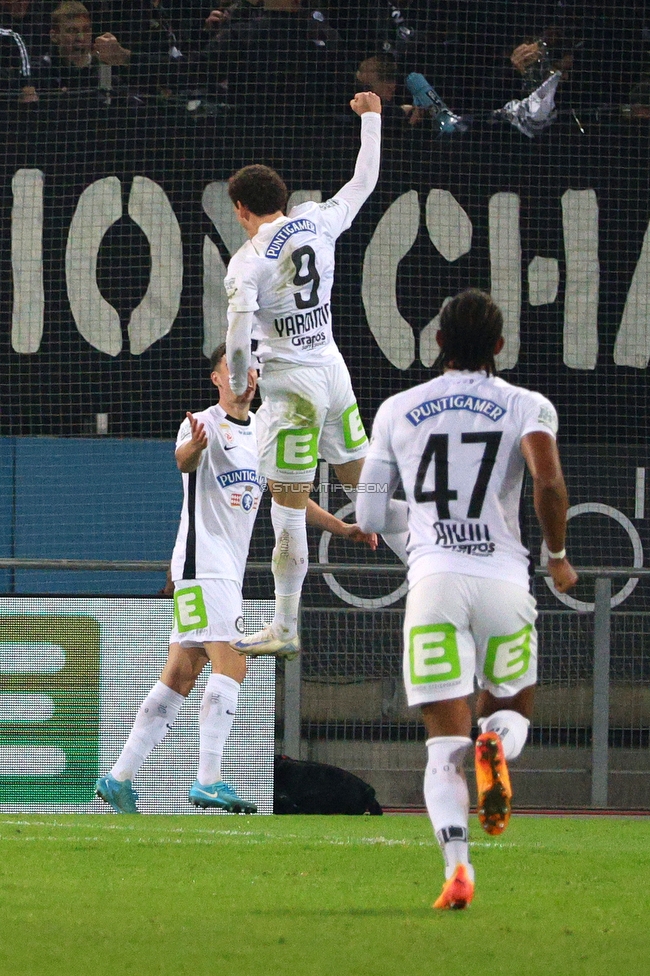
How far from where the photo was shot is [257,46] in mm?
12359

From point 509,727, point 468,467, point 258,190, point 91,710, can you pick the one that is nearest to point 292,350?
point 258,190

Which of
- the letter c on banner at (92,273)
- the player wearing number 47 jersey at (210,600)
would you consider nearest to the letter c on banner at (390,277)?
the letter c on banner at (92,273)

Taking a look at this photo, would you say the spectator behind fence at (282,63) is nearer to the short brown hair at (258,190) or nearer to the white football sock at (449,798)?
the short brown hair at (258,190)

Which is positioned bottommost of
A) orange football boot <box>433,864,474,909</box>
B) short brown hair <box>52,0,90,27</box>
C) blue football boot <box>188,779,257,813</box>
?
blue football boot <box>188,779,257,813</box>

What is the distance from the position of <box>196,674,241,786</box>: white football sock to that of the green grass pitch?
0.32m

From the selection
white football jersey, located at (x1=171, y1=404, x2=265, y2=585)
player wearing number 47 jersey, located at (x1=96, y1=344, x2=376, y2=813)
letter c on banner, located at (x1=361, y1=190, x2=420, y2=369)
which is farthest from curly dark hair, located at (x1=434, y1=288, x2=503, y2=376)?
letter c on banner, located at (x1=361, y1=190, x2=420, y2=369)

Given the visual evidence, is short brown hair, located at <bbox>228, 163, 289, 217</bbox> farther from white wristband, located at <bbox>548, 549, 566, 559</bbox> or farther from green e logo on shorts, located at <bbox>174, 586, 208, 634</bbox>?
white wristband, located at <bbox>548, 549, 566, 559</bbox>

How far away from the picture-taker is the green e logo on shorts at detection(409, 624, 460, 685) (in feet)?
16.3

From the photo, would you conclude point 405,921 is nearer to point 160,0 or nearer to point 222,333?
point 222,333

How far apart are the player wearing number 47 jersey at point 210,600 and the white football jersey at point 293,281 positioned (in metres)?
1.02

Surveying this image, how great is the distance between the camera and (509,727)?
5070 mm

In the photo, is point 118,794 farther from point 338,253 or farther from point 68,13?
point 68,13

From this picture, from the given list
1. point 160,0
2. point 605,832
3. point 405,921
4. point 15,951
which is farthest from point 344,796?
point 160,0

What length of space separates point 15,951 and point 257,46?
30.3 ft
